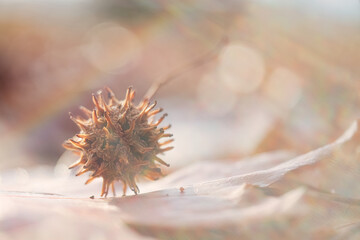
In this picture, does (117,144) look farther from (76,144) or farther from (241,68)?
(241,68)

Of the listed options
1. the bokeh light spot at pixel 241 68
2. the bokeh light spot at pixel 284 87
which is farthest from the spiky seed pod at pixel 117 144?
the bokeh light spot at pixel 241 68

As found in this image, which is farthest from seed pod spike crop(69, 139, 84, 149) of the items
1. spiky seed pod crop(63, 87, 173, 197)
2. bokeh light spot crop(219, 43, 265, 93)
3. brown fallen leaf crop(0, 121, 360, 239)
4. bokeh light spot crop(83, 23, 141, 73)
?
bokeh light spot crop(83, 23, 141, 73)

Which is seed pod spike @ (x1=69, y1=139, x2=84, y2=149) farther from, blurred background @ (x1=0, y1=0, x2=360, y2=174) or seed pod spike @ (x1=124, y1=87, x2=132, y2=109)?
blurred background @ (x1=0, y1=0, x2=360, y2=174)

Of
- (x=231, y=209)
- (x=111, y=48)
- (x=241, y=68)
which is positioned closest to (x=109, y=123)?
(x=231, y=209)

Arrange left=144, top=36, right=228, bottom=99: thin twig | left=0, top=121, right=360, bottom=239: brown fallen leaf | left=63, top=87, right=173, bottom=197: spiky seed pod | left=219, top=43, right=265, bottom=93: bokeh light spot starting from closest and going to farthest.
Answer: left=0, top=121, right=360, bottom=239: brown fallen leaf → left=63, top=87, right=173, bottom=197: spiky seed pod → left=144, top=36, right=228, bottom=99: thin twig → left=219, top=43, right=265, bottom=93: bokeh light spot

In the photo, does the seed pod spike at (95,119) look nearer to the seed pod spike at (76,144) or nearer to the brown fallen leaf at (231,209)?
the seed pod spike at (76,144)

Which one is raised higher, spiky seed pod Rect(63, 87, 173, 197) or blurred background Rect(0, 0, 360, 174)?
blurred background Rect(0, 0, 360, 174)

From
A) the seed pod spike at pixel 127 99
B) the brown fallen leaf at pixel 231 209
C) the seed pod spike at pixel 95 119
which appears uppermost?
the seed pod spike at pixel 127 99

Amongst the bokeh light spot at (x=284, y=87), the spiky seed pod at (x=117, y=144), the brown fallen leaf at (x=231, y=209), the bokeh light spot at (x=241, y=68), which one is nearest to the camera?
the brown fallen leaf at (x=231, y=209)
